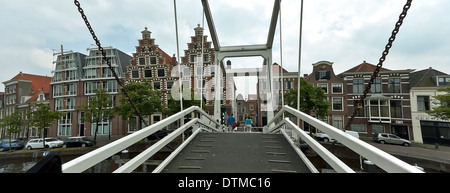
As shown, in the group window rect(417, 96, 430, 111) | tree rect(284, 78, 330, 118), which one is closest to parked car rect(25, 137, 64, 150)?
tree rect(284, 78, 330, 118)

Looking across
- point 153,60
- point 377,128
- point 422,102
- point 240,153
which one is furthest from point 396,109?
point 153,60

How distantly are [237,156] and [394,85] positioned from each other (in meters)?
23.8

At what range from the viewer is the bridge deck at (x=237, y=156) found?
2.19 metres

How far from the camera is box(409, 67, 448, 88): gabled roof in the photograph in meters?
17.9

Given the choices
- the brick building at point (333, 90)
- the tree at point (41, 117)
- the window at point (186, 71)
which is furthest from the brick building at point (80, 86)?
the brick building at point (333, 90)

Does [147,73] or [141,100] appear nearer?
[141,100]

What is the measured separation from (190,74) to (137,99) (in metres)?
6.23

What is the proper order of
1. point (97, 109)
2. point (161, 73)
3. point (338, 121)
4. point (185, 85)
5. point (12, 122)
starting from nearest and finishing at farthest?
point (12, 122), point (97, 109), point (185, 85), point (338, 121), point (161, 73)

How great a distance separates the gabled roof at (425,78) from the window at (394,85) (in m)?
1.23

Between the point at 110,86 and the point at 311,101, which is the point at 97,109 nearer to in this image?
the point at 110,86

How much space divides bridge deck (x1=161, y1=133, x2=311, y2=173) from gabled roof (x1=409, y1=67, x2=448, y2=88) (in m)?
23.6

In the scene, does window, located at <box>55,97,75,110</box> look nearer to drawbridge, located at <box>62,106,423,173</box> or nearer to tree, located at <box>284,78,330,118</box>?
drawbridge, located at <box>62,106,423,173</box>

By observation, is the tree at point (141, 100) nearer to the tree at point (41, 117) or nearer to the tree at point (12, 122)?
the tree at point (41, 117)

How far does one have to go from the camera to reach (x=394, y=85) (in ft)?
61.3
